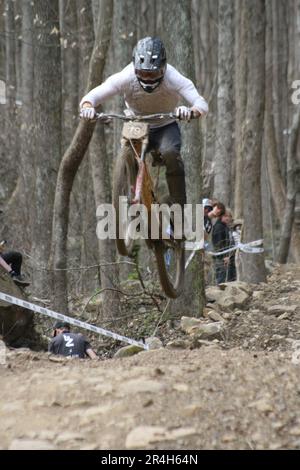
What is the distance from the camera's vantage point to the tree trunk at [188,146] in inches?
439

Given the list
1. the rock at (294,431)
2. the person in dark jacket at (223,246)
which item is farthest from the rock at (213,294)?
the rock at (294,431)

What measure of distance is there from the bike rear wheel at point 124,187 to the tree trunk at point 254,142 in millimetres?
6672

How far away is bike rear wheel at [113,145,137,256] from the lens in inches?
290

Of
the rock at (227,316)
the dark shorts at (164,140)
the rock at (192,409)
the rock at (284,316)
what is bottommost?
the rock at (227,316)

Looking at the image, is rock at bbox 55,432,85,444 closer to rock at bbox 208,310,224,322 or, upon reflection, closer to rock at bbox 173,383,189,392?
rock at bbox 173,383,189,392

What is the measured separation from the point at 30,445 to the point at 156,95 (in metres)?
4.03

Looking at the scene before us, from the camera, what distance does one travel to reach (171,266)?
995 centimetres

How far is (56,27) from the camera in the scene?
43.7 feet

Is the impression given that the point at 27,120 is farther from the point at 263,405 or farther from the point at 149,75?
the point at 263,405

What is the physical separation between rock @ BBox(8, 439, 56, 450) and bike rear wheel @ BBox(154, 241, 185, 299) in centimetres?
362

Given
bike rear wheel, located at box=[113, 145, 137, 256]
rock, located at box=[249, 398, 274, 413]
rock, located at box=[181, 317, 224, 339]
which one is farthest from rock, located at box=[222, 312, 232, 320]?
rock, located at box=[249, 398, 274, 413]

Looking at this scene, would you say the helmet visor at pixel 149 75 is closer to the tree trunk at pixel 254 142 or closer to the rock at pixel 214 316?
the rock at pixel 214 316
